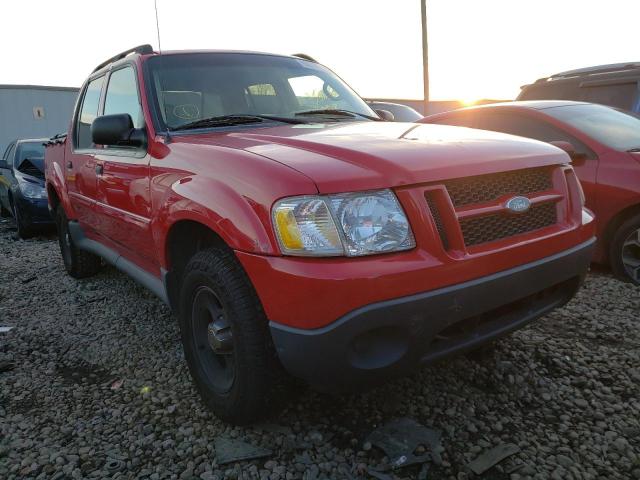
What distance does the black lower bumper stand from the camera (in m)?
1.71

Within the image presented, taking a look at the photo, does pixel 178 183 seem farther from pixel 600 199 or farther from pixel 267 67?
pixel 600 199

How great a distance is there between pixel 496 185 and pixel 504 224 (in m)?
0.16

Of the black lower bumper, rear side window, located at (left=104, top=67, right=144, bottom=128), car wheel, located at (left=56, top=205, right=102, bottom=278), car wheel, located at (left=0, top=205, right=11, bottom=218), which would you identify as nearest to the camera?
the black lower bumper

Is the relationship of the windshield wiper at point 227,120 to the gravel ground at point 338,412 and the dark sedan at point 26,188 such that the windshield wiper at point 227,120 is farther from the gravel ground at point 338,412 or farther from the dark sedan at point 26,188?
the dark sedan at point 26,188

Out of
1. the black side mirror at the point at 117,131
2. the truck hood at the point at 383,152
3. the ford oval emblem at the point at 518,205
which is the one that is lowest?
the ford oval emblem at the point at 518,205

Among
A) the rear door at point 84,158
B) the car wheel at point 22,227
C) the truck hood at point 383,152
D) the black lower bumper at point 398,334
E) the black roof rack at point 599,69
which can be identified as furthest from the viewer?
the car wheel at point 22,227

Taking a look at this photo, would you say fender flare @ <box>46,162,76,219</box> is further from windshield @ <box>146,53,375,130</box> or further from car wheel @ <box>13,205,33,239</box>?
car wheel @ <box>13,205,33,239</box>

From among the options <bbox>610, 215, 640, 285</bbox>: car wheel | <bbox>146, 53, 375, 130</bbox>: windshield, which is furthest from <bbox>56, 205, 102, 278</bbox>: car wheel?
<bbox>610, 215, 640, 285</bbox>: car wheel

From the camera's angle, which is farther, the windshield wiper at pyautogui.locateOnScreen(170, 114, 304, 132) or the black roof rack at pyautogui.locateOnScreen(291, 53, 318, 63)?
the black roof rack at pyautogui.locateOnScreen(291, 53, 318, 63)

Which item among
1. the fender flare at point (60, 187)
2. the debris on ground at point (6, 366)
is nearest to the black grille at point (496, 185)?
the debris on ground at point (6, 366)

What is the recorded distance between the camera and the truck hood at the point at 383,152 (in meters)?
1.82

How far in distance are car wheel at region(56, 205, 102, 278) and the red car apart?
164 inches

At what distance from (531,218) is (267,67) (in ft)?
6.61

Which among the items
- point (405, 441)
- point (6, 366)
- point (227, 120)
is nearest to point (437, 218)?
point (405, 441)
